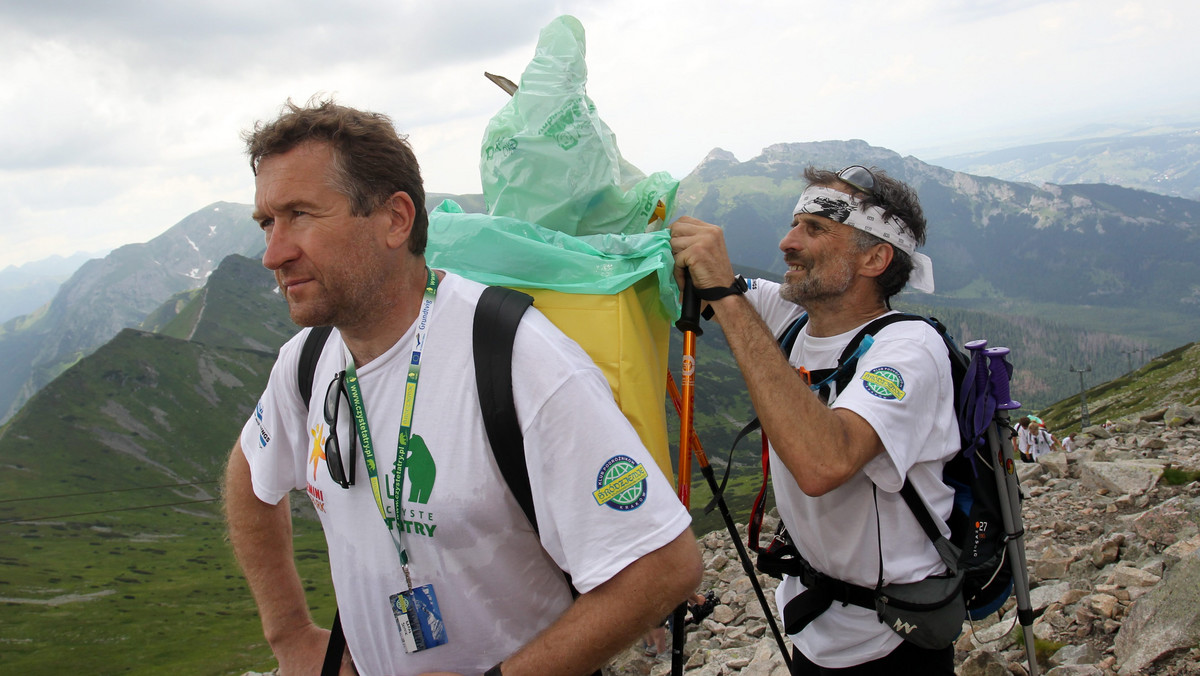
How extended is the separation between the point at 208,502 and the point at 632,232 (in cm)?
16301

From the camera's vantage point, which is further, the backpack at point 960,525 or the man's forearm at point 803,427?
the backpack at point 960,525

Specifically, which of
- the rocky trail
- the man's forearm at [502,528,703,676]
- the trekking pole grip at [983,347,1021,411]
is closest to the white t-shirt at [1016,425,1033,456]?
the rocky trail

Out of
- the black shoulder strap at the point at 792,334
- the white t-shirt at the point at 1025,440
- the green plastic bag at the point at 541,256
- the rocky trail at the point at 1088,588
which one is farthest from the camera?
the white t-shirt at the point at 1025,440

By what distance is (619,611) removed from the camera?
2.50m

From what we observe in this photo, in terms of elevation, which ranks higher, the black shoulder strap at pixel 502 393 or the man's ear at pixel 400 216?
the man's ear at pixel 400 216

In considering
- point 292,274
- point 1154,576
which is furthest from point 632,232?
point 1154,576

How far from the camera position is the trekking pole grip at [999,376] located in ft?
14.1

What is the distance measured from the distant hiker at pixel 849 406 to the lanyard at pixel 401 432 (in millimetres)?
1531

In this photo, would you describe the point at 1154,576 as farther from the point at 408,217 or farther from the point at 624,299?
the point at 408,217

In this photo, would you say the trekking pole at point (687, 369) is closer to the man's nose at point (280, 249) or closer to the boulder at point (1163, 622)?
the man's nose at point (280, 249)

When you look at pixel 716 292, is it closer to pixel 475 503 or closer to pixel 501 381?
pixel 501 381

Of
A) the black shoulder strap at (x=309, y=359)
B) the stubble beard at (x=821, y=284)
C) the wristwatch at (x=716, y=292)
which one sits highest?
the black shoulder strap at (x=309, y=359)

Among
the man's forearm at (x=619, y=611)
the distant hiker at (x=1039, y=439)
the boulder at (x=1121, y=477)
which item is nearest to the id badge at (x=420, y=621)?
the man's forearm at (x=619, y=611)

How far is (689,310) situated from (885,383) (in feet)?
3.61
